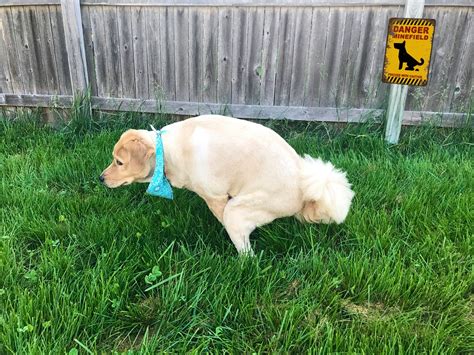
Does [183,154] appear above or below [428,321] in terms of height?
above

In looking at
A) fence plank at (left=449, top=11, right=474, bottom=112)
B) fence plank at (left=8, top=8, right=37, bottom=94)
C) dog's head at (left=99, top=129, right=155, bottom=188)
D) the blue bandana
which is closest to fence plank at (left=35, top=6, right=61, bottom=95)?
fence plank at (left=8, top=8, right=37, bottom=94)

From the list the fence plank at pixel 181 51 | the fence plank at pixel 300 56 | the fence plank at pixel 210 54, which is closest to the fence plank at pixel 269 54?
the fence plank at pixel 300 56

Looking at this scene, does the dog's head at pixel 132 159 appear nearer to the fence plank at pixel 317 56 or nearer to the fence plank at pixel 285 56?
the fence plank at pixel 285 56

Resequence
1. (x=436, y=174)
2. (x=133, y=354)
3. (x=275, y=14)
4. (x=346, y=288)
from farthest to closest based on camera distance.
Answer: (x=275, y=14), (x=436, y=174), (x=346, y=288), (x=133, y=354)

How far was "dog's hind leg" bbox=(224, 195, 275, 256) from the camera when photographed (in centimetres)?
261

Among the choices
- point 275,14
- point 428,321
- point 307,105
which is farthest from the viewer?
point 307,105

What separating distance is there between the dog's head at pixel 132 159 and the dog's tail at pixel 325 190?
1.10 m

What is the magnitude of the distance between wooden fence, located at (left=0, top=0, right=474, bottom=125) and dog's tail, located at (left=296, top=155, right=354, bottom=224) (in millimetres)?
2329

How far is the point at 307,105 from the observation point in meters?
4.89

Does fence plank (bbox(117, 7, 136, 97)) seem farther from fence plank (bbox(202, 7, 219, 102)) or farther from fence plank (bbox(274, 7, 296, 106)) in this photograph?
fence plank (bbox(274, 7, 296, 106))

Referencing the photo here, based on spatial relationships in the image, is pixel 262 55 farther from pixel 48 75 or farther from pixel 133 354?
pixel 133 354

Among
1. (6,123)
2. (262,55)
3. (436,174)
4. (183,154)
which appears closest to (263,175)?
(183,154)

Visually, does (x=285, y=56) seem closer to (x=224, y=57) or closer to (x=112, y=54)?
(x=224, y=57)

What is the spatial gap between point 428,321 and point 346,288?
45 centimetres
